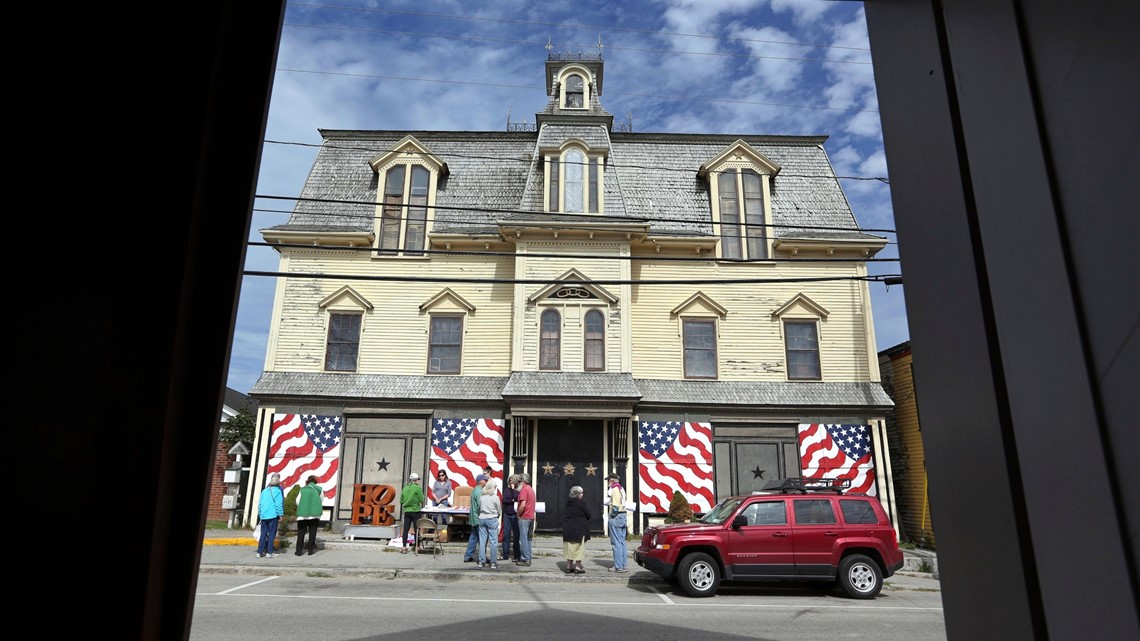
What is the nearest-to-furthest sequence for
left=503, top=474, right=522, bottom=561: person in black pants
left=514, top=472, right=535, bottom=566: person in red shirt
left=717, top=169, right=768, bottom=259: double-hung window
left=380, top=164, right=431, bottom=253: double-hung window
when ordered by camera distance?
left=514, top=472, right=535, bottom=566: person in red shirt < left=503, top=474, right=522, bottom=561: person in black pants < left=380, top=164, right=431, bottom=253: double-hung window < left=717, top=169, right=768, bottom=259: double-hung window

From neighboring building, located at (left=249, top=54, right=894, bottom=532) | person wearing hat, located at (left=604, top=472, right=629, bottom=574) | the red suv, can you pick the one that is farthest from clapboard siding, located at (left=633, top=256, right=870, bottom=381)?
the red suv

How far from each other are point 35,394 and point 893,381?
83.2ft

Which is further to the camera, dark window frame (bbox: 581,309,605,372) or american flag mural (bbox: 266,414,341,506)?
dark window frame (bbox: 581,309,605,372)

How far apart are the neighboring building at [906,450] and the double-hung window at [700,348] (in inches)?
218

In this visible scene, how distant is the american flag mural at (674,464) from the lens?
1992 cm

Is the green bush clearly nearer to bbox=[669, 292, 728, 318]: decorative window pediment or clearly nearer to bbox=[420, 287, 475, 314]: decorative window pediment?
bbox=[669, 292, 728, 318]: decorative window pediment

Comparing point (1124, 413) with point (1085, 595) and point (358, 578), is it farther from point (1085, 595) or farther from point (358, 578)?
point (358, 578)

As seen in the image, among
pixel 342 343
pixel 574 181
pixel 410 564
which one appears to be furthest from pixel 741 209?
pixel 410 564

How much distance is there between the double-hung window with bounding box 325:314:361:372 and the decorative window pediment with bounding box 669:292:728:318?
953 cm

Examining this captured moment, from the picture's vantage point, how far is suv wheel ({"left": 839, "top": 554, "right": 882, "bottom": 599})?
1219cm

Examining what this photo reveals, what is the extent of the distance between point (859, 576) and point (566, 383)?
935 cm

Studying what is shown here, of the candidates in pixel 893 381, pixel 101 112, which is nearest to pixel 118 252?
pixel 101 112

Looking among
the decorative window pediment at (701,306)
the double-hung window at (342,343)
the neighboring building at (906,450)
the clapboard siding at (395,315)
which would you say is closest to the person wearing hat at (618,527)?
the clapboard siding at (395,315)

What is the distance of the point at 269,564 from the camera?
47.8 ft
